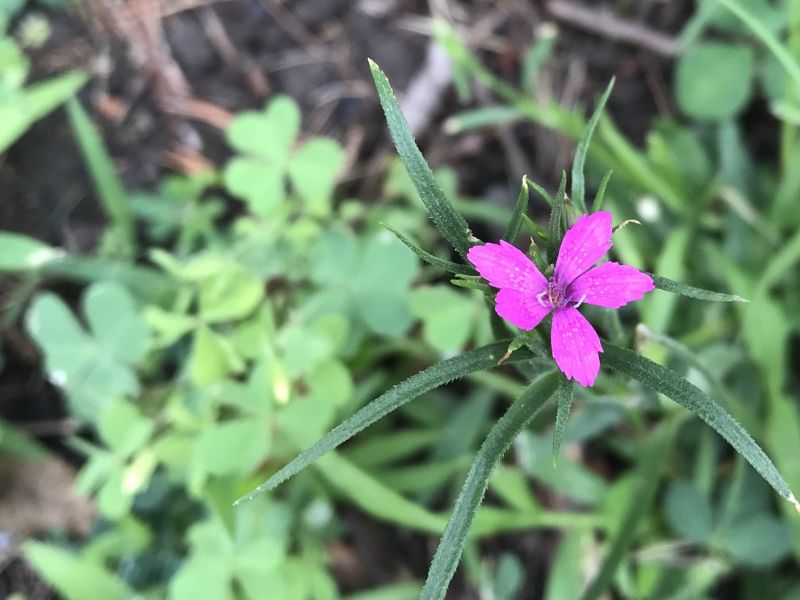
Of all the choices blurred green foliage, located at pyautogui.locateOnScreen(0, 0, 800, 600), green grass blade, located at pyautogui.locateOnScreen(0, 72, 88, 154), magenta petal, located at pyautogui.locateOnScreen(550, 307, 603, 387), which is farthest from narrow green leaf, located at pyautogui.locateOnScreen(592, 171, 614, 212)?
green grass blade, located at pyautogui.locateOnScreen(0, 72, 88, 154)

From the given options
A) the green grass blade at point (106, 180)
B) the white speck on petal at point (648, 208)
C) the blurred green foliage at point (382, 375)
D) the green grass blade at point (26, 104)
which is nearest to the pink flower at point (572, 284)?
the blurred green foliage at point (382, 375)

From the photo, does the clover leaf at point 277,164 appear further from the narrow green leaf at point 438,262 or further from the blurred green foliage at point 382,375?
the narrow green leaf at point 438,262

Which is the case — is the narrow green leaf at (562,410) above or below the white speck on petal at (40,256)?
above

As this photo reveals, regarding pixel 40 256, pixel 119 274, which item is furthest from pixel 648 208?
pixel 40 256

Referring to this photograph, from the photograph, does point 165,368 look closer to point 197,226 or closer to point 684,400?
point 197,226

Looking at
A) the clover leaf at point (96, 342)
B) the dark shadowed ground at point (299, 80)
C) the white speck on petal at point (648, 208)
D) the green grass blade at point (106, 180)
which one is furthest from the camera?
the dark shadowed ground at point (299, 80)

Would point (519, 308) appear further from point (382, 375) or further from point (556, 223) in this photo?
point (382, 375)

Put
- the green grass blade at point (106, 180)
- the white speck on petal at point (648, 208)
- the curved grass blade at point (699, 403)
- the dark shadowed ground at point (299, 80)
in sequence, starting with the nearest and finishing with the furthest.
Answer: the curved grass blade at point (699, 403)
the white speck on petal at point (648, 208)
the green grass blade at point (106, 180)
the dark shadowed ground at point (299, 80)
